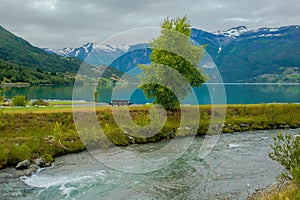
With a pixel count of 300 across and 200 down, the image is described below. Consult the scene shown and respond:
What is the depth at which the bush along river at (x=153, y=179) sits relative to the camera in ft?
61.5

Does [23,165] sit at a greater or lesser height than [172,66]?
lesser

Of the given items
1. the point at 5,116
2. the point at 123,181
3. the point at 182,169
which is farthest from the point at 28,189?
the point at 5,116

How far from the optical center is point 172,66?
4181 cm

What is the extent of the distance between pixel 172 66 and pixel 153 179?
2263cm

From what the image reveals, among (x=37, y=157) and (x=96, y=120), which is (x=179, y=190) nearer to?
(x=37, y=157)

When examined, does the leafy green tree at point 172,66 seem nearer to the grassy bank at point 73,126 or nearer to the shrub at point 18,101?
the grassy bank at point 73,126

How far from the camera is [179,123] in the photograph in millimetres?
42125

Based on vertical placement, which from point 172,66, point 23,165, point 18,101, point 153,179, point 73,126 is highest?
point 172,66

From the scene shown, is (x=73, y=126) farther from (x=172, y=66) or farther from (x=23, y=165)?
(x=172, y=66)

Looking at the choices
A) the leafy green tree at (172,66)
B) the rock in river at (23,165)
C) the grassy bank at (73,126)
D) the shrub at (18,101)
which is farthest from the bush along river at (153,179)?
the shrub at (18,101)

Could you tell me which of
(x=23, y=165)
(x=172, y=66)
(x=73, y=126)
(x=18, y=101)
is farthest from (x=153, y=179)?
(x=18, y=101)

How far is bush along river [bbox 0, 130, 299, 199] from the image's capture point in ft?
61.5

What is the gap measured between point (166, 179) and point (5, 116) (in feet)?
73.8

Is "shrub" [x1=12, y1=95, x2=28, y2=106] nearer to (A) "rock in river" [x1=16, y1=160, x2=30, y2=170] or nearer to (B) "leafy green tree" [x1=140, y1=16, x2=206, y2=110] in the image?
(B) "leafy green tree" [x1=140, y1=16, x2=206, y2=110]
